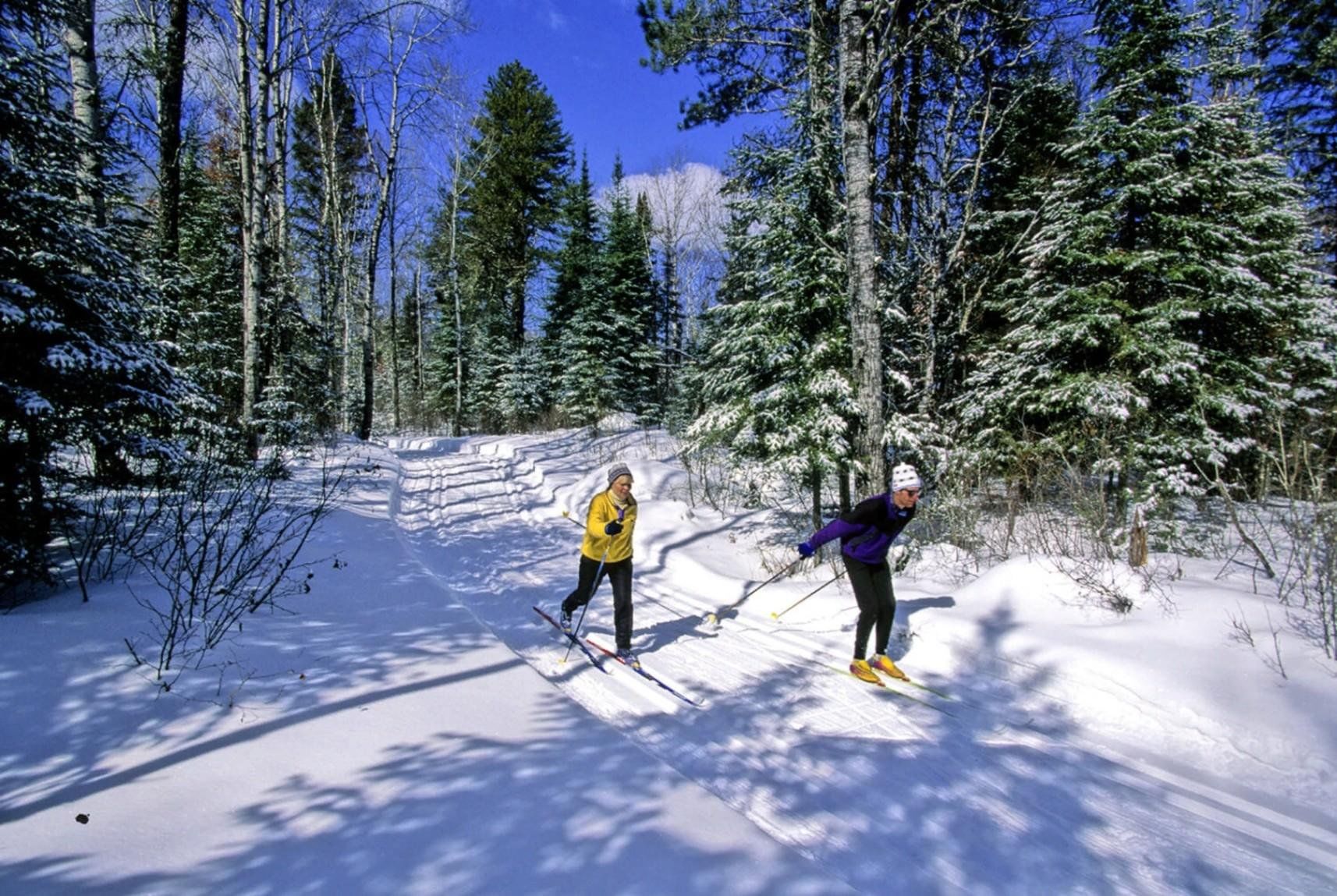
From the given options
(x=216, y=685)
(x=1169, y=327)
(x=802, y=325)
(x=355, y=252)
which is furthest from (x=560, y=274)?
(x=216, y=685)

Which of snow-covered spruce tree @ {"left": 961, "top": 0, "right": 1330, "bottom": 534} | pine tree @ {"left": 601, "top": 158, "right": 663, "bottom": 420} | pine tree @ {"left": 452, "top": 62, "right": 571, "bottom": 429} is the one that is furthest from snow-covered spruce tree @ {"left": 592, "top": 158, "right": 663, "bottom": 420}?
snow-covered spruce tree @ {"left": 961, "top": 0, "right": 1330, "bottom": 534}

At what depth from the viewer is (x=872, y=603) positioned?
17.5 feet

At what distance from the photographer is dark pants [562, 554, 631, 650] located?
222 inches

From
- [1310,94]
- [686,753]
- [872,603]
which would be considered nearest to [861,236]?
[872,603]

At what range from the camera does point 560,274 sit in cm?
2897

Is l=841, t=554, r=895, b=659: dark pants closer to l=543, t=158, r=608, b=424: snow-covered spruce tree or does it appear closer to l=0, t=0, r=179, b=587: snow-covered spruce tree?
l=0, t=0, r=179, b=587: snow-covered spruce tree

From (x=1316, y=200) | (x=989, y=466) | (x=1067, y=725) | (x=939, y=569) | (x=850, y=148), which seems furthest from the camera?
(x=1316, y=200)

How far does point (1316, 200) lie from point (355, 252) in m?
34.5

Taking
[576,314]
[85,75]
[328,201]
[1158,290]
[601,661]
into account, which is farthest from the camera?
[576,314]

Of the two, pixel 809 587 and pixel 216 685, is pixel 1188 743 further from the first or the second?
pixel 216 685

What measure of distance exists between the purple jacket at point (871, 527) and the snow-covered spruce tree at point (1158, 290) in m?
4.82

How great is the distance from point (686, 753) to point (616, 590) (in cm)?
203

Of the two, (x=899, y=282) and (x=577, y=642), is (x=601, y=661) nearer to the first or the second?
(x=577, y=642)

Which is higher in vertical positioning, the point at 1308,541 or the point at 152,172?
the point at 152,172
